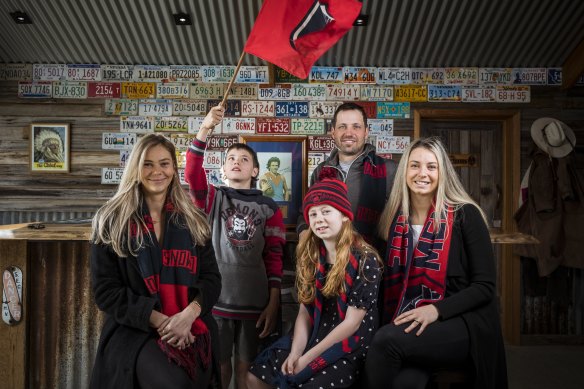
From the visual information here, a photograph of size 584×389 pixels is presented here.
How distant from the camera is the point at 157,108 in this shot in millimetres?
4961

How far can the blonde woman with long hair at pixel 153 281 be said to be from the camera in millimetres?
1812

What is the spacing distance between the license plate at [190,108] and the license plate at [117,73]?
0.57m

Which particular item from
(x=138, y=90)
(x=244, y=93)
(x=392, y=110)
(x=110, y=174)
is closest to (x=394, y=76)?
(x=392, y=110)

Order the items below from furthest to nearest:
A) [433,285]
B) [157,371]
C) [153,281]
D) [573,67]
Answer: [573,67] < [433,285] < [153,281] < [157,371]

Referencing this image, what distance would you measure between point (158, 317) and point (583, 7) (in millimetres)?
4477

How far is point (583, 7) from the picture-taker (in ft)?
14.0

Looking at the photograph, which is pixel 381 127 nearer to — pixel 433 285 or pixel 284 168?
pixel 284 168

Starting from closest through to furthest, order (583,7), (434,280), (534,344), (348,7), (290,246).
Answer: (434,280) → (348,7) → (290,246) → (583,7) → (534,344)

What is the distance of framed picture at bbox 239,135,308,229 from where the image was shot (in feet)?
16.2

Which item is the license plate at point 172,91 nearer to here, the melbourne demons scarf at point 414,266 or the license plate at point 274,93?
the license plate at point 274,93

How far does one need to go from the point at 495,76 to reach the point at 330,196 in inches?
144

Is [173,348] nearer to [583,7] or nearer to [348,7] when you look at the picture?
[348,7]

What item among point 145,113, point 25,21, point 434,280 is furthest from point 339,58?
point 434,280

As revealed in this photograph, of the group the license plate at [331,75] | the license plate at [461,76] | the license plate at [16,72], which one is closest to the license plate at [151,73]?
the license plate at [16,72]
